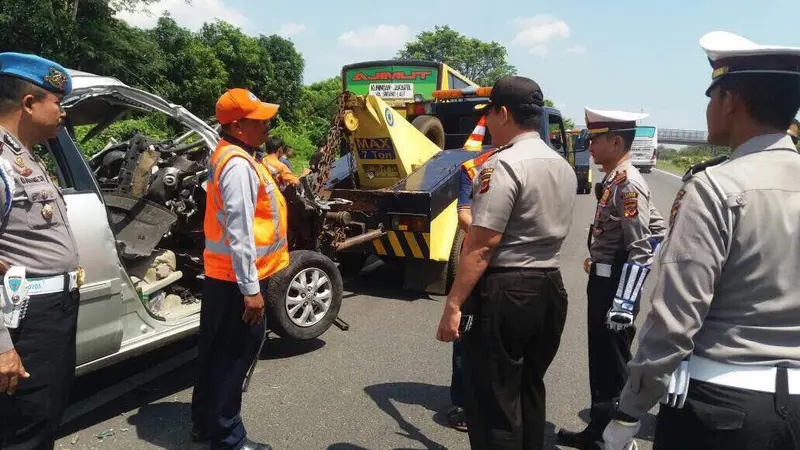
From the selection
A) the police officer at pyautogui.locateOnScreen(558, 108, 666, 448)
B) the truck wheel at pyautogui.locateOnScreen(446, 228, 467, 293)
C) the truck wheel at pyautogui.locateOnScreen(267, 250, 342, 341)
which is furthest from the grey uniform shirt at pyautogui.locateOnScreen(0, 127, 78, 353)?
the truck wheel at pyautogui.locateOnScreen(446, 228, 467, 293)

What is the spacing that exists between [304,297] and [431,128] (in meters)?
4.17

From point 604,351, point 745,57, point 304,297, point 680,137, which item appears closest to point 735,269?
point 745,57

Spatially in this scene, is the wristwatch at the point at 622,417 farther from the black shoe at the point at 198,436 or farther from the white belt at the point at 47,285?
the black shoe at the point at 198,436

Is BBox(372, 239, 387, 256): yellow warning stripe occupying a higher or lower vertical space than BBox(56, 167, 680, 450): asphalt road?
higher

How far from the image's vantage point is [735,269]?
1504mm

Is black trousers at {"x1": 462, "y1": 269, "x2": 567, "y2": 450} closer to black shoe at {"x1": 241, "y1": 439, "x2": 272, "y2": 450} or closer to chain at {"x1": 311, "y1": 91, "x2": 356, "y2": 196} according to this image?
black shoe at {"x1": 241, "y1": 439, "x2": 272, "y2": 450}

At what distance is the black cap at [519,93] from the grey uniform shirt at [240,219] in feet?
4.29

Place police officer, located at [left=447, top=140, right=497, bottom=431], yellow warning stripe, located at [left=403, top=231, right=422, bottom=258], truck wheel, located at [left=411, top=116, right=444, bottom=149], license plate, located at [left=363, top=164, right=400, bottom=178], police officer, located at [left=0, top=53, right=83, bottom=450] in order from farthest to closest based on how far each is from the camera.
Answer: truck wheel, located at [left=411, top=116, right=444, bottom=149] < license plate, located at [left=363, top=164, right=400, bottom=178] < yellow warning stripe, located at [left=403, top=231, right=422, bottom=258] < police officer, located at [left=447, top=140, right=497, bottom=431] < police officer, located at [left=0, top=53, right=83, bottom=450]

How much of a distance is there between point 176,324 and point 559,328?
2.56 m

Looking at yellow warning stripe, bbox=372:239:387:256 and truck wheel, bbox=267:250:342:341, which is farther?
yellow warning stripe, bbox=372:239:387:256

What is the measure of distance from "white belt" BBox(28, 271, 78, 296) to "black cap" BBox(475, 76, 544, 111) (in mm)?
2003

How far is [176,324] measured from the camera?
3.72 meters

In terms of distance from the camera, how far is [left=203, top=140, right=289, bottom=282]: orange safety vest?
2822 mm

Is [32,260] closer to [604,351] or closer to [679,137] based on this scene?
[604,351]
